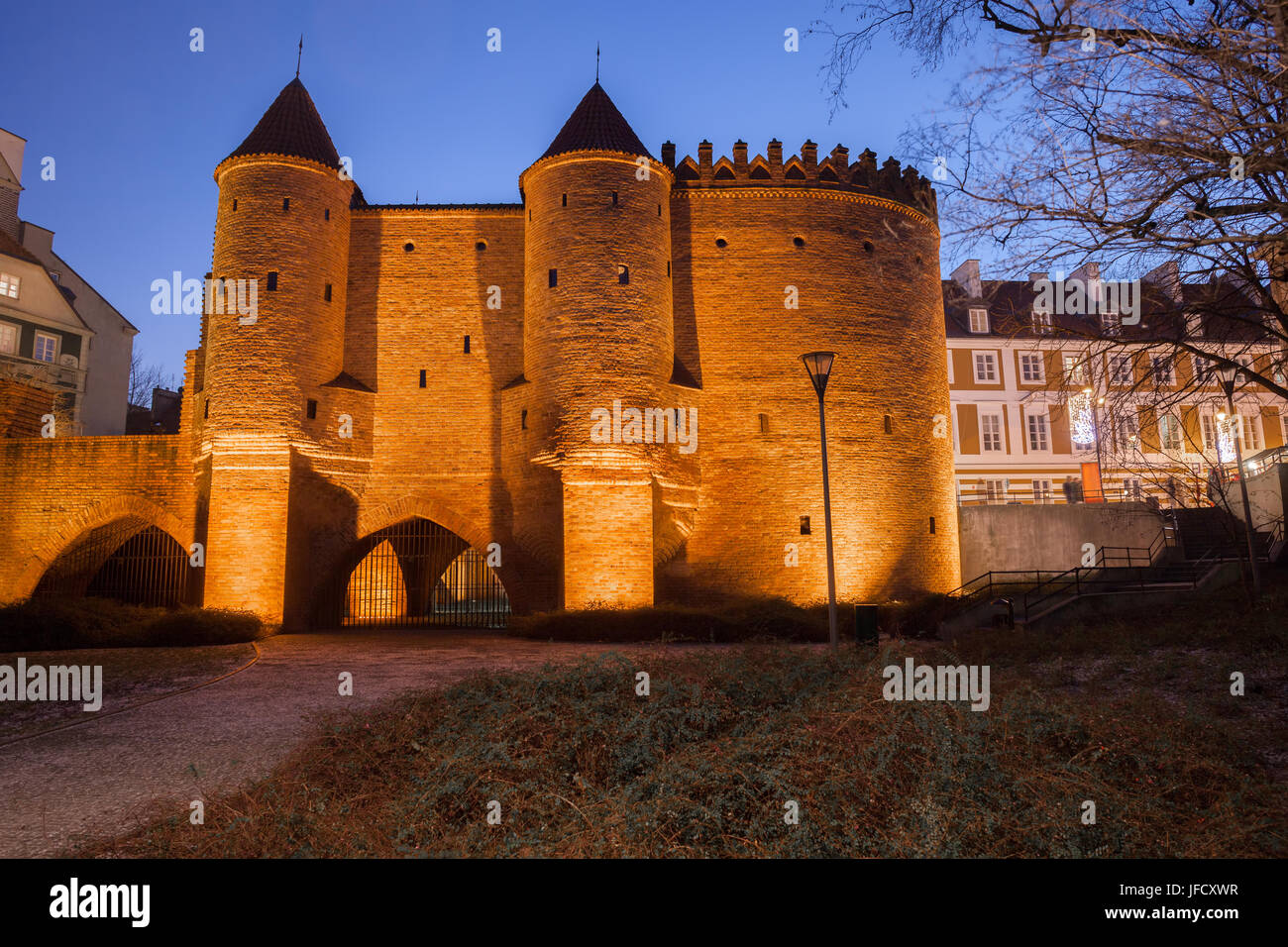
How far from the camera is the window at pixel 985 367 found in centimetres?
3325

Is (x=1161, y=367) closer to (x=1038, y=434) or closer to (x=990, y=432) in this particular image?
(x=990, y=432)

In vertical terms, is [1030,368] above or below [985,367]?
below

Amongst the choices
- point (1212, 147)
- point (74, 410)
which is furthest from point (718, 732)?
point (74, 410)

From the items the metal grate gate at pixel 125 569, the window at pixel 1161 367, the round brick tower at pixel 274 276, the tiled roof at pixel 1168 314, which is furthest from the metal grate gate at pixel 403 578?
the window at pixel 1161 367

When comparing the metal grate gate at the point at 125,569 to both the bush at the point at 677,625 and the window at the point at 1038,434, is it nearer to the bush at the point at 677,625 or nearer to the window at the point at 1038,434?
the bush at the point at 677,625

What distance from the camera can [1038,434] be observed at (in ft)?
108

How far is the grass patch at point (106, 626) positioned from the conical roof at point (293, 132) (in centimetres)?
1239

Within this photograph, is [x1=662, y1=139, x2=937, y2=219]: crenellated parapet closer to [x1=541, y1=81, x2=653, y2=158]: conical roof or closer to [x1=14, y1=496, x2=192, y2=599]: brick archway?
[x1=541, y1=81, x2=653, y2=158]: conical roof

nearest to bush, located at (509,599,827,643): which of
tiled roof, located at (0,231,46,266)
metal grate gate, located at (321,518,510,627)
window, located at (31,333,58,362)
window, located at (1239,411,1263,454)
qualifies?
metal grate gate, located at (321,518,510,627)

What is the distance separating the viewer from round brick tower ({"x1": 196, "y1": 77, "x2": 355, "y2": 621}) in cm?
1997

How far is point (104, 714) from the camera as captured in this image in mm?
8773

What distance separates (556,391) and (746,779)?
16373 millimetres

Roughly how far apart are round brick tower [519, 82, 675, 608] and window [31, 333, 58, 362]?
24.3m

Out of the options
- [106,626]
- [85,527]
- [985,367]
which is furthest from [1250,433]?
[85,527]
